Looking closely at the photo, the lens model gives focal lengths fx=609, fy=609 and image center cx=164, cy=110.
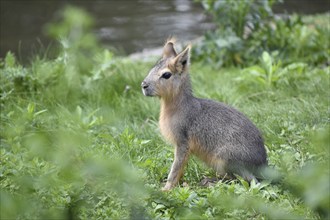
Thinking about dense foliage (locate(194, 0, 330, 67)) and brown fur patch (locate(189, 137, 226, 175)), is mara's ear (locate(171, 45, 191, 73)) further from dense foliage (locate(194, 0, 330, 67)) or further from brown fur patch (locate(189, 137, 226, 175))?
dense foliage (locate(194, 0, 330, 67))

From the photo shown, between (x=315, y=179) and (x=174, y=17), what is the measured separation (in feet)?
31.8

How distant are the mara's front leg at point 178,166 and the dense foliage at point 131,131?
0.10m

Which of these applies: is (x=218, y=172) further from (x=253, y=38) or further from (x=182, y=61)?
(x=253, y=38)

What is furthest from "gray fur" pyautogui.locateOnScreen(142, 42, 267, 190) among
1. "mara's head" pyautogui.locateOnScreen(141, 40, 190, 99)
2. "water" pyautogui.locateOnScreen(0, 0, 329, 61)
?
"water" pyautogui.locateOnScreen(0, 0, 329, 61)

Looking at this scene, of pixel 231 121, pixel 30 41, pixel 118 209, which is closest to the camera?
pixel 118 209

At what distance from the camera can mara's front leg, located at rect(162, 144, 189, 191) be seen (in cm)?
414

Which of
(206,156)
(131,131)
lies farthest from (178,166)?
(131,131)

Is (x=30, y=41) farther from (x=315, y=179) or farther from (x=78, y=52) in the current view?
(x=315, y=179)

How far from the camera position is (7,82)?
20.1ft

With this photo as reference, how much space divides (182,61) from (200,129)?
0.49 m

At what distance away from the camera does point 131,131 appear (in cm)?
533

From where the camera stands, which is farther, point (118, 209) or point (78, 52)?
point (78, 52)

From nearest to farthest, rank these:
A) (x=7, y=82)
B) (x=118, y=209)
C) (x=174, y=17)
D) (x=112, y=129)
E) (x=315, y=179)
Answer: (x=315, y=179), (x=118, y=209), (x=112, y=129), (x=7, y=82), (x=174, y=17)

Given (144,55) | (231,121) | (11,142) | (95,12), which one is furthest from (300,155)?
(95,12)
